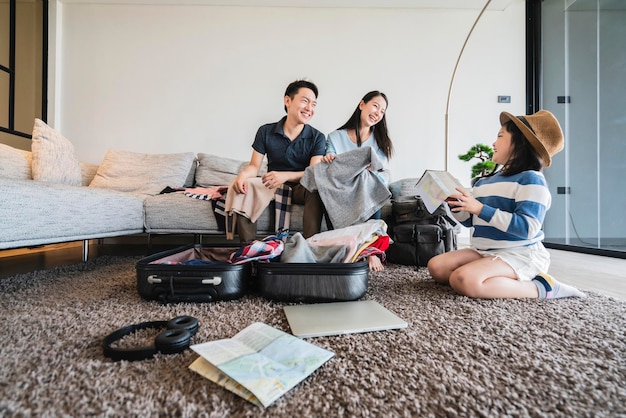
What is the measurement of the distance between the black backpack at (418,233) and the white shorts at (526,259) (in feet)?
1.60

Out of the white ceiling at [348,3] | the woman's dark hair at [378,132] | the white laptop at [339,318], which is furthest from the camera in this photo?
the white ceiling at [348,3]

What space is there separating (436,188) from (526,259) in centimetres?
36

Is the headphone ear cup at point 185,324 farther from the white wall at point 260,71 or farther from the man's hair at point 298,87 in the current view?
the white wall at point 260,71

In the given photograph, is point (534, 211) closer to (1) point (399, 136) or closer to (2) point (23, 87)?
(1) point (399, 136)

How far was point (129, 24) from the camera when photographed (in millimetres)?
2609

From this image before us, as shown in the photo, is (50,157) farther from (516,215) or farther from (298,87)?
(516,215)

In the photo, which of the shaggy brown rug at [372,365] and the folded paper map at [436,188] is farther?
the folded paper map at [436,188]

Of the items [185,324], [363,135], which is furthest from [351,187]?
[185,324]

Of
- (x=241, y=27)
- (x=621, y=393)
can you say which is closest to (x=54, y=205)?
(x=621, y=393)

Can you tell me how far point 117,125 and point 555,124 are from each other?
300cm

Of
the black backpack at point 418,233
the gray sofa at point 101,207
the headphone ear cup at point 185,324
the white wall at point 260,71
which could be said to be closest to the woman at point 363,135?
the black backpack at point 418,233

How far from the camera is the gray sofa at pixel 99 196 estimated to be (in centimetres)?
104

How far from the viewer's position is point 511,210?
99 centimetres

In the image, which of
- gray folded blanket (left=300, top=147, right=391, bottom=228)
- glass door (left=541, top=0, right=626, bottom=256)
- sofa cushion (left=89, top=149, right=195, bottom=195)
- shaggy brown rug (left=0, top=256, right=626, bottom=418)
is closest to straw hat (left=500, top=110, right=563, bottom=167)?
shaggy brown rug (left=0, top=256, right=626, bottom=418)
